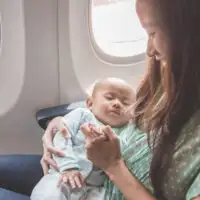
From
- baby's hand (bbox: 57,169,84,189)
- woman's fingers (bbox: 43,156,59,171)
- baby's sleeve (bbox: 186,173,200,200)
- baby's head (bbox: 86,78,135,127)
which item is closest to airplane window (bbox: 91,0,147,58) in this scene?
baby's head (bbox: 86,78,135,127)

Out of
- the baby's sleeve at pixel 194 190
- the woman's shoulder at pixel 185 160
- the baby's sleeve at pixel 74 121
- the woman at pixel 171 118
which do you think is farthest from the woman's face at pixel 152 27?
the baby's sleeve at pixel 74 121

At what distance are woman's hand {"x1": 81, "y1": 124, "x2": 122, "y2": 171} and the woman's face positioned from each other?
9.9 inches

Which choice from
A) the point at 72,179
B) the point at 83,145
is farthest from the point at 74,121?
the point at 72,179

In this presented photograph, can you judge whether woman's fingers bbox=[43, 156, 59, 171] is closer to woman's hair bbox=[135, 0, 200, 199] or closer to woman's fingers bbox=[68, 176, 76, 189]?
woman's fingers bbox=[68, 176, 76, 189]

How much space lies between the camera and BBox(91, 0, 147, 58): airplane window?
6.93 feet

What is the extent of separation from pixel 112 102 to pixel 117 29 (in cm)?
74

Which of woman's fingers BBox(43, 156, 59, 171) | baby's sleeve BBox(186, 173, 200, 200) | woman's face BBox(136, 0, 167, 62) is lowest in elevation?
woman's fingers BBox(43, 156, 59, 171)

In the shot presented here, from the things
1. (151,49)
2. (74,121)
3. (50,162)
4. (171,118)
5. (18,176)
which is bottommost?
(18,176)

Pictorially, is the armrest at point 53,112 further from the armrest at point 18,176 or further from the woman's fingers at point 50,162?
the woman's fingers at point 50,162

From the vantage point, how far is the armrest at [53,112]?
1919 millimetres

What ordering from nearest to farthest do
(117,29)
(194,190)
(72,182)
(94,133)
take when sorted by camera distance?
(194,190), (94,133), (72,182), (117,29)

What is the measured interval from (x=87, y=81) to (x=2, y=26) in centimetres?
42

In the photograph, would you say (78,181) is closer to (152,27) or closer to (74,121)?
(74,121)

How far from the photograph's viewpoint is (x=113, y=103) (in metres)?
1.53
